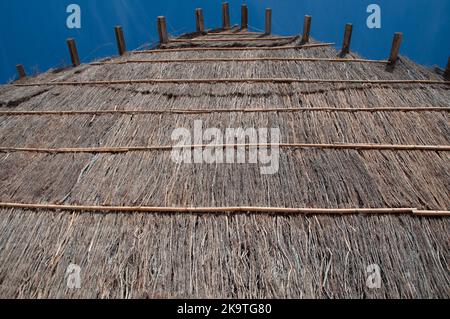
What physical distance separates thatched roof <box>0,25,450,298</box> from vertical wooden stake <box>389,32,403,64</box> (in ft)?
0.59

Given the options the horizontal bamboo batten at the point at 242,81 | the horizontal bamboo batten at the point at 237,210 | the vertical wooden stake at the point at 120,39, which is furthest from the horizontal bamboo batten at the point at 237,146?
the vertical wooden stake at the point at 120,39

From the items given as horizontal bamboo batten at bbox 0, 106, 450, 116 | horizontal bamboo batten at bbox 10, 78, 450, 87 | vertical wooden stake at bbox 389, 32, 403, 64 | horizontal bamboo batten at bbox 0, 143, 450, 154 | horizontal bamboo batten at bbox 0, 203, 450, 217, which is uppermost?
vertical wooden stake at bbox 389, 32, 403, 64

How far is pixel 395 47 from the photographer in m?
5.70

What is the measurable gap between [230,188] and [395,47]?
4.01 meters

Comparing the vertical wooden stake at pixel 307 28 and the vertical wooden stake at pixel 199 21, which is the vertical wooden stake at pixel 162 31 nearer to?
the vertical wooden stake at pixel 199 21

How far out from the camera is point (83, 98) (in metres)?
5.21

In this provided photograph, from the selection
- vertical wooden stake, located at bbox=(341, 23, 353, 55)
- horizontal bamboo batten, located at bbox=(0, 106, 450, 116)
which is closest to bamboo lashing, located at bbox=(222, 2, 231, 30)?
vertical wooden stake, located at bbox=(341, 23, 353, 55)

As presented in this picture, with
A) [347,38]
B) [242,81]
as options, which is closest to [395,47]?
[347,38]

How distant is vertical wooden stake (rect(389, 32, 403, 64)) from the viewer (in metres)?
5.64

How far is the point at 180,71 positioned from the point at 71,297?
3921 mm

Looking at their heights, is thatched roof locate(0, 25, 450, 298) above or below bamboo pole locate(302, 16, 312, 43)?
below

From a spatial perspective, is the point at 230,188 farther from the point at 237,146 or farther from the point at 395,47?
the point at 395,47

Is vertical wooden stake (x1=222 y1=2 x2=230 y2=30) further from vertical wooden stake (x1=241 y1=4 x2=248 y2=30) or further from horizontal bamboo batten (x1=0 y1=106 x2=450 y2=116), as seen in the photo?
horizontal bamboo batten (x1=0 y1=106 x2=450 y2=116)
